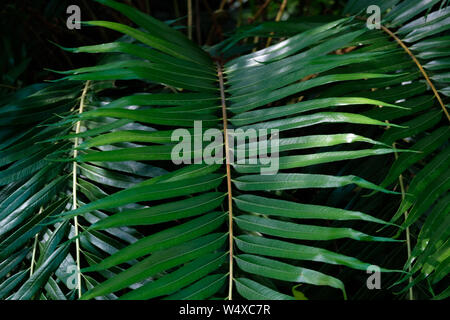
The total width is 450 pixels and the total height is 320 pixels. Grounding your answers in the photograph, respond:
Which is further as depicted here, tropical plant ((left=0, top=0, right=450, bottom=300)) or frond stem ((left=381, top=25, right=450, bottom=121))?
frond stem ((left=381, top=25, right=450, bottom=121))

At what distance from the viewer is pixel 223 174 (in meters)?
0.53

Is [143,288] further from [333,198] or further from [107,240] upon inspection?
[333,198]

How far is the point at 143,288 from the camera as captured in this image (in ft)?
1.38

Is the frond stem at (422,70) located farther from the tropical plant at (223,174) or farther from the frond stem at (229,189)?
the frond stem at (229,189)

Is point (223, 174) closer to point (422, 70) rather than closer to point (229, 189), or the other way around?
point (229, 189)

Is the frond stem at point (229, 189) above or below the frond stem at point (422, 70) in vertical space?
below

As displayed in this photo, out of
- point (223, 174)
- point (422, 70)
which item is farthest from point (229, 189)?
point (422, 70)

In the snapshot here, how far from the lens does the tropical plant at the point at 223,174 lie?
1.47ft

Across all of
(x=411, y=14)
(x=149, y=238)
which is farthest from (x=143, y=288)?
(x=411, y=14)

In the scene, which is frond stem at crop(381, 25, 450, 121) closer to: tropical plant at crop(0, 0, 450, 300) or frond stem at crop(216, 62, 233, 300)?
tropical plant at crop(0, 0, 450, 300)

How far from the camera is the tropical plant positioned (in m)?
0.45

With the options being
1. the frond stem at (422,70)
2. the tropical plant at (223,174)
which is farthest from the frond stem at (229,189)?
the frond stem at (422,70)

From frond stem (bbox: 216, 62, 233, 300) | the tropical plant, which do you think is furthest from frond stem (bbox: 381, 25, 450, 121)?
frond stem (bbox: 216, 62, 233, 300)

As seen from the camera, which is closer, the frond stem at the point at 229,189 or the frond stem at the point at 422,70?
the frond stem at the point at 229,189
